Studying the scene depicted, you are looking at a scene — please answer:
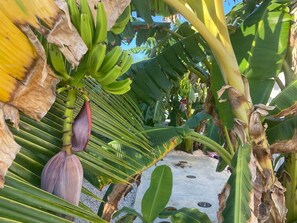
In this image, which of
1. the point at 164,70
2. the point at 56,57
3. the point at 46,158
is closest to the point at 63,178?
the point at 46,158

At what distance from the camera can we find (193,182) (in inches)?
146

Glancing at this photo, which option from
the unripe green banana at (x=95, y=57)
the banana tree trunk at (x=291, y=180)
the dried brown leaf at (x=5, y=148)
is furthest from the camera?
the banana tree trunk at (x=291, y=180)

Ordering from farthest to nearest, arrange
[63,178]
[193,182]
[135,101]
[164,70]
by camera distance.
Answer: [193,182] → [164,70] → [135,101] → [63,178]

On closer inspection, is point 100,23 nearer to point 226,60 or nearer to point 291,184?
point 226,60

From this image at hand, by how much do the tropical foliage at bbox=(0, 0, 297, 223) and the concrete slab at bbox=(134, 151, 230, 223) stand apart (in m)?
1.10

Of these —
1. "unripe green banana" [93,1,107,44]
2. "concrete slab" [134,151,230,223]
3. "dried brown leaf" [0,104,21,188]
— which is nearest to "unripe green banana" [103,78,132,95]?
"unripe green banana" [93,1,107,44]

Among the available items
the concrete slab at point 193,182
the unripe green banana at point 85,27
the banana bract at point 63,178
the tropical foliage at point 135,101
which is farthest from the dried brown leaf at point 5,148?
the concrete slab at point 193,182

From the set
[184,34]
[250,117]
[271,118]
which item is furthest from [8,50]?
[184,34]

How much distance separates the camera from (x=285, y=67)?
63.8 inches

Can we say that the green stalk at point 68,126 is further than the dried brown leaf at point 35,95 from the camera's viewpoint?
Yes

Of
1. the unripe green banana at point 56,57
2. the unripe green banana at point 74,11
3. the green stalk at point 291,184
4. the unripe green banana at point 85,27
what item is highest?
the green stalk at point 291,184

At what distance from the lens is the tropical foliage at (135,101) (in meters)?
0.38

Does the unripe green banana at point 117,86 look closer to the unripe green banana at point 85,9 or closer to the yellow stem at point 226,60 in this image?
the unripe green banana at point 85,9

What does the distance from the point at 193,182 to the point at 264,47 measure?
8.19 ft
